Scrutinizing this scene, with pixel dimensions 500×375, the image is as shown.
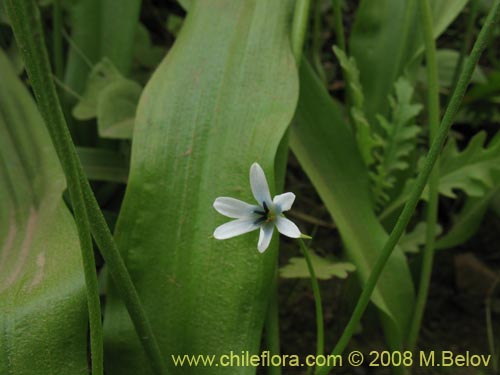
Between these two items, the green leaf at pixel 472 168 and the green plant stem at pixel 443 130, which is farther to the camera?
the green leaf at pixel 472 168

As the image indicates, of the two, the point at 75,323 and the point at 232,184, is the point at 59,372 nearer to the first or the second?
the point at 75,323

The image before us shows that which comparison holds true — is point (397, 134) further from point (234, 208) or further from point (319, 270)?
point (234, 208)

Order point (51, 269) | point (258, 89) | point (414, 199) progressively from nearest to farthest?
point (414, 199) < point (51, 269) < point (258, 89)

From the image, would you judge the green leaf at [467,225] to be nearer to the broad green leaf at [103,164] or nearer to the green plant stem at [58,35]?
the broad green leaf at [103,164]

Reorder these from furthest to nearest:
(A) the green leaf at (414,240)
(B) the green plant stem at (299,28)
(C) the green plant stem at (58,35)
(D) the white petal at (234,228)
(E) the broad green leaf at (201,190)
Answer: (C) the green plant stem at (58,35) < (A) the green leaf at (414,240) < (B) the green plant stem at (299,28) < (E) the broad green leaf at (201,190) < (D) the white petal at (234,228)

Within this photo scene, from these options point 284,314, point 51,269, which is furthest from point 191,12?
point 284,314

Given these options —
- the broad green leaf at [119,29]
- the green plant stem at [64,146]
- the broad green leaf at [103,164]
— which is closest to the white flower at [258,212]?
the green plant stem at [64,146]
